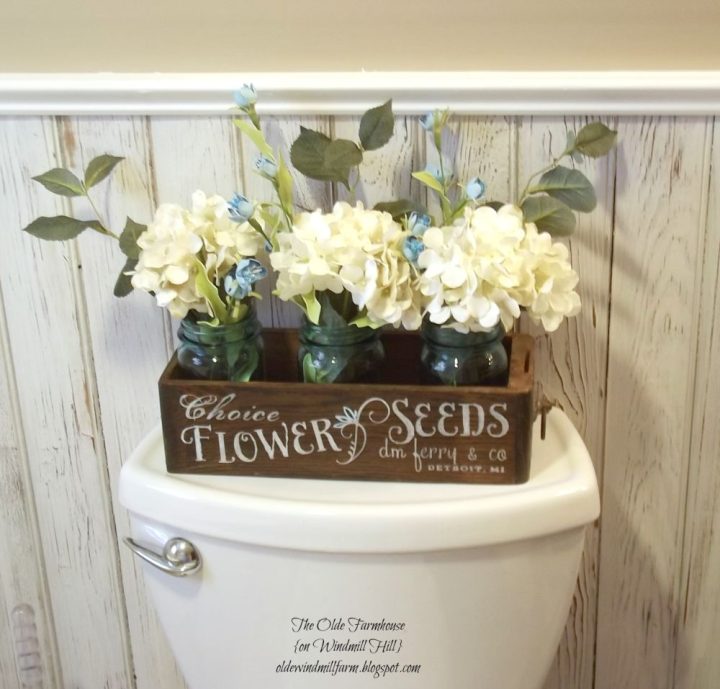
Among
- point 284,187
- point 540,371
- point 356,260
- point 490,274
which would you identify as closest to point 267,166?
point 284,187

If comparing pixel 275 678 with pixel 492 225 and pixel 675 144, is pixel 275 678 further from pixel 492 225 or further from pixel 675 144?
pixel 675 144

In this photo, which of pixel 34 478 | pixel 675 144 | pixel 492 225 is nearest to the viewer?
pixel 492 225

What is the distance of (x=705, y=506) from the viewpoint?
1035 mm

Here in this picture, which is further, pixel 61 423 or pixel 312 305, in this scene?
pixel 61 423

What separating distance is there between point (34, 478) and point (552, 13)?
81 cm

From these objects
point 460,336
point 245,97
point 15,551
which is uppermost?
point 245,97

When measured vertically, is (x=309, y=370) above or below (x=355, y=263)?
below

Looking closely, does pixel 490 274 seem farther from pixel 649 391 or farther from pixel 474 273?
pixel 649 391

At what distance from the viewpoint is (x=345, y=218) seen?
828mm

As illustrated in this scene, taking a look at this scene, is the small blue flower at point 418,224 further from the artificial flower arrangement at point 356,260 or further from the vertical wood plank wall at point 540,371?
the vertical wood plank wall at point 540,371

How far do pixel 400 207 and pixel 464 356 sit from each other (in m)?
0.17

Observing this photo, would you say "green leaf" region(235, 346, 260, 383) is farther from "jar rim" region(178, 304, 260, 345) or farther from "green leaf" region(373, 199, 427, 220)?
"green leaf" region(373, 199, 427, 220)

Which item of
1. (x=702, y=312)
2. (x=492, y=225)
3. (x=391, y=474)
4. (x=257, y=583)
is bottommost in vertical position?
(x=257, y=583)

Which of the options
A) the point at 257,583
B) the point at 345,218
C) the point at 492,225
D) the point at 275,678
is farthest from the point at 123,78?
the point at 275,678
